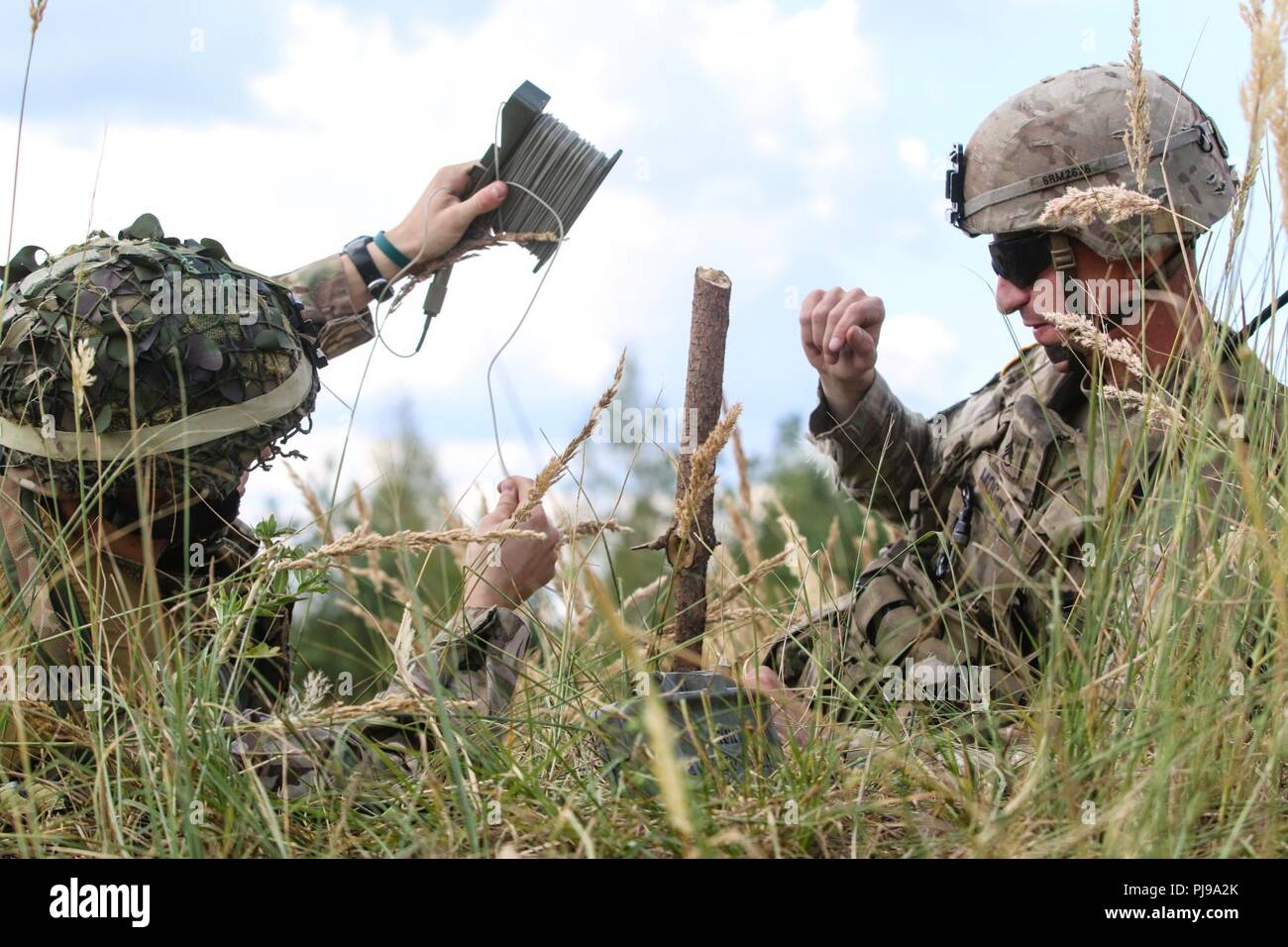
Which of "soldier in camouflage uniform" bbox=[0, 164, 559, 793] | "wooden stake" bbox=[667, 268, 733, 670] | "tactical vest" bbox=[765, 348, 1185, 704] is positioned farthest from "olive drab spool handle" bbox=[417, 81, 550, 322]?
"tactical vest" bbox=[765, 348, 1185, 704]

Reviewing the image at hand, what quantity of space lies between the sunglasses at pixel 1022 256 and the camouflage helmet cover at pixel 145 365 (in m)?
2.27

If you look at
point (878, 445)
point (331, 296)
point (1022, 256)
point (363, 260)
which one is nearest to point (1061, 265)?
point (1022, 256)

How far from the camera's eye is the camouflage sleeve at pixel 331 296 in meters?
3.64

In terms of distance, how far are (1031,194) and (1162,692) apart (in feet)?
7.31

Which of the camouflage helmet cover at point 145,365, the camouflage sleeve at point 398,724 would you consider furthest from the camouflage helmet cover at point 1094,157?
the camouflage helmet cover at point 145,365

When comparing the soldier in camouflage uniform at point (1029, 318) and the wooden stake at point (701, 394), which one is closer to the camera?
the wooden stake at point (701, 394)

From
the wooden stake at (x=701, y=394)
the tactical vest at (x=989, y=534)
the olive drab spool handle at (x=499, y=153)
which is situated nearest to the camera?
the wooden stake at (x=701, y=394)

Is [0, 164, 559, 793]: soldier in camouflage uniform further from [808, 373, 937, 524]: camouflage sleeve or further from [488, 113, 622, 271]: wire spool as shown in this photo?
[808, 373, 937, 524]: camouflage sleeve

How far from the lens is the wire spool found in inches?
133

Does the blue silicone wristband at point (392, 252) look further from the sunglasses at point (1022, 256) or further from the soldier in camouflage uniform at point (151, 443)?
the sunglasses at point (1022, 256)

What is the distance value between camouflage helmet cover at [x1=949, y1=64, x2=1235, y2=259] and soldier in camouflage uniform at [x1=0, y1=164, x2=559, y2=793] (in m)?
1.91

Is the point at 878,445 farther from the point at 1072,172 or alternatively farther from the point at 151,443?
the point at 151,443

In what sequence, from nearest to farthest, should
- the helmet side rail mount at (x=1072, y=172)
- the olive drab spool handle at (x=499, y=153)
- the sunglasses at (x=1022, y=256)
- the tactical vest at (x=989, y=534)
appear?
the olive drab spool handle at (x=499, y=153) < the tactical vest at (x=989, y=534) < the helmet side rail mount at (x=1072, y=172) < the sunglasses at (x=1022, y=256)
